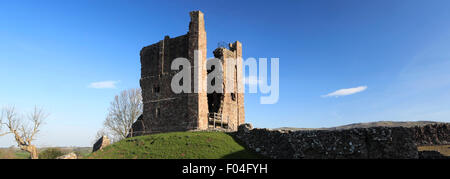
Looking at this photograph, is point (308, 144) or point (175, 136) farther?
point (175, 136)

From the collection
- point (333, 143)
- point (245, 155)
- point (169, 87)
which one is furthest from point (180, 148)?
point (169, 87)

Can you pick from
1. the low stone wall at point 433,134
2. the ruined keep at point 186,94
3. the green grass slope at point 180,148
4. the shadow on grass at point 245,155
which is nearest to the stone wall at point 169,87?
the ruined keep at point 186,94

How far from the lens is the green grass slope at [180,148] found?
55.5 feet

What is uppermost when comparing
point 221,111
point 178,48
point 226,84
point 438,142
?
point 178,48

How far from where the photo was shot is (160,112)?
94.3 feet

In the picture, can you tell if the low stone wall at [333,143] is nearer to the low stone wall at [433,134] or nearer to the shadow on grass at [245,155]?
the shadow on grass at [245,155]

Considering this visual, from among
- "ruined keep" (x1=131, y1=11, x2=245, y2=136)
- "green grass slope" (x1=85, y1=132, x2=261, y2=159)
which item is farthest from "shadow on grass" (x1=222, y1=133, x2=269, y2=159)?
"ruined keep" (x1=131, y1=11, x2=245, y2=136)

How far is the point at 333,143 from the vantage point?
1614 cm

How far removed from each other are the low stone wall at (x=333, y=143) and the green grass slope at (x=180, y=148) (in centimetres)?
119

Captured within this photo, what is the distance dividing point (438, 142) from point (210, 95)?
87.5 ft

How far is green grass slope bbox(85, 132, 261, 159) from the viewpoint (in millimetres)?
16922
